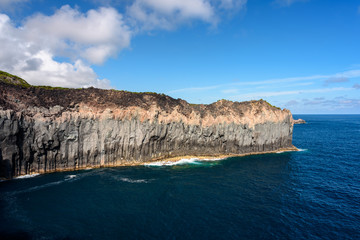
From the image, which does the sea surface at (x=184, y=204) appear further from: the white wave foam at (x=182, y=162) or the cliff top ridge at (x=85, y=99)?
the cliff top ridge at (x=85, y=99)

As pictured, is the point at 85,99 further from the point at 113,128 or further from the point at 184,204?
the point at 184,204

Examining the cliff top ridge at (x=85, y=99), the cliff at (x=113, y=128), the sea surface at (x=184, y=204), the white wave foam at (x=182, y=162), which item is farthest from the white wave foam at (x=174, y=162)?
the cliff top ridge at (x=85, y=99)

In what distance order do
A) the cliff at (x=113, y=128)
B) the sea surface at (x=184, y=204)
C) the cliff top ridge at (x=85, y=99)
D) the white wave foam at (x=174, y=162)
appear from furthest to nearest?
1. the white wave foam at (x=174, y=162)
2. the cliff top ridge at (x=85, y=99)
3. the cliff at (x=113, y=128)
4. the sea surface at (x=184, y=204)

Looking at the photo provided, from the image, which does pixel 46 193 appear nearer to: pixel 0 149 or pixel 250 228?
pixel 0 149

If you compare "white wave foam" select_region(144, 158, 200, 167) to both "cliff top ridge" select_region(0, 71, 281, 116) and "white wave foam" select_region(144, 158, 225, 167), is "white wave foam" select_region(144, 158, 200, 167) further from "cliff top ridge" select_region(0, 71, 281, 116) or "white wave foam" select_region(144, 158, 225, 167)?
"cliff top ridge" select_region(0, 71, 281, 116)

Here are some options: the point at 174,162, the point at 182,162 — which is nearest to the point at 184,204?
the point at 174,162

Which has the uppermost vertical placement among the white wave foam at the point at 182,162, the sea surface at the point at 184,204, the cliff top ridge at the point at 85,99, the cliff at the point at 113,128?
the cliff top ridge at the point at 85,99
